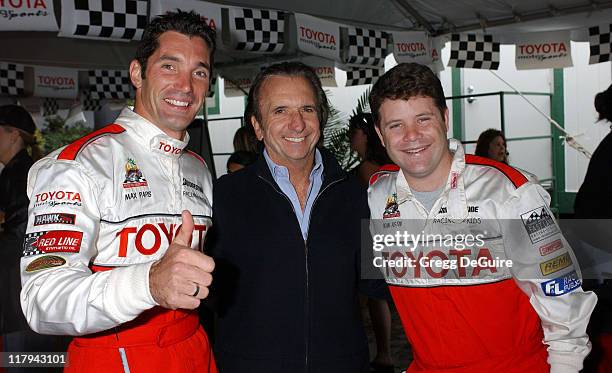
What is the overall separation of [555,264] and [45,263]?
154 cm

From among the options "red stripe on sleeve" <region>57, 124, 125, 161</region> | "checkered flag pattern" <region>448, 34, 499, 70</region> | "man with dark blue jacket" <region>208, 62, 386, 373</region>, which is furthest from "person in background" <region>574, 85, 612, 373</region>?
"checkered flag pattern" <region>448, 34, 499, 70</region>

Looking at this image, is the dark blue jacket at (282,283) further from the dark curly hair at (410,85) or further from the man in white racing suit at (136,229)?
the dark curly hair at (410,85)

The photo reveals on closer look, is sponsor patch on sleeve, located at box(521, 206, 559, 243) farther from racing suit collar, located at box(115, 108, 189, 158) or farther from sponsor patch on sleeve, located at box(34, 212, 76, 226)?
sponsor patch on sleeve, located at box(34, 212, 76, 226)

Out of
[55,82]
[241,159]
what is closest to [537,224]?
[241,159]

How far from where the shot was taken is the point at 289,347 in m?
2.10

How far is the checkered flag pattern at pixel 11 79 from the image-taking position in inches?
348

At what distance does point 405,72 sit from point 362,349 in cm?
104

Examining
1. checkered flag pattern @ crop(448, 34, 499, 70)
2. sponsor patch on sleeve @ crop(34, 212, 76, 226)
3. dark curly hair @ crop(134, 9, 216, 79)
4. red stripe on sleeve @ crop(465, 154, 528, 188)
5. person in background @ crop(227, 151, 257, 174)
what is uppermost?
checkered flag pattern @ crop(448, 34, 499, 70)

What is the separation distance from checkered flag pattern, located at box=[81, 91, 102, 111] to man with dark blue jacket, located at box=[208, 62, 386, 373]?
8580 mm

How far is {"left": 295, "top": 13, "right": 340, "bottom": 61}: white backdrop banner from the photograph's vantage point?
21.0 ft

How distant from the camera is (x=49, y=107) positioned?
10742mm

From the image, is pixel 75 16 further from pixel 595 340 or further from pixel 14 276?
pixel 595 340

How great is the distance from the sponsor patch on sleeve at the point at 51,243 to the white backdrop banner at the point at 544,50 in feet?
23.1

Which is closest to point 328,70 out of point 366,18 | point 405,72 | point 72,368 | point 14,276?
point 366,18
